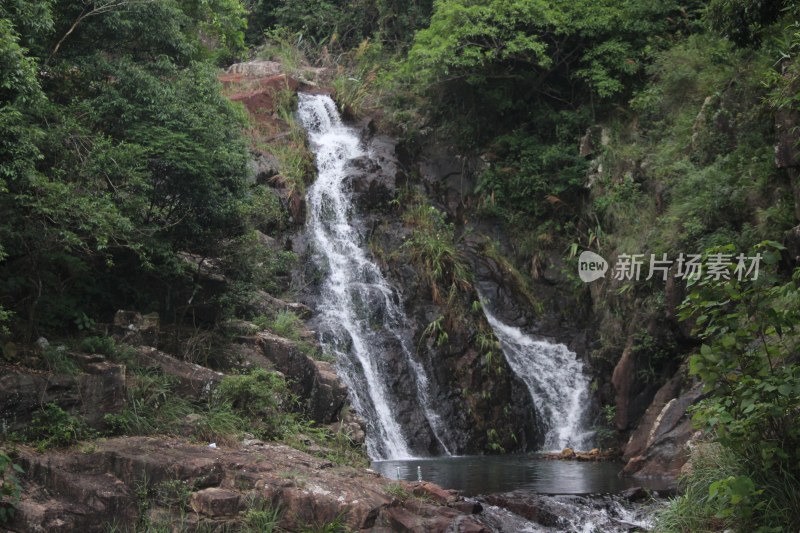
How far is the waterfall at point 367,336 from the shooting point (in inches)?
605

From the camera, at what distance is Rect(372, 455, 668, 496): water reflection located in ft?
36.3

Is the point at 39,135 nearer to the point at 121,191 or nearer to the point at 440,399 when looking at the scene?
the point at 121,191

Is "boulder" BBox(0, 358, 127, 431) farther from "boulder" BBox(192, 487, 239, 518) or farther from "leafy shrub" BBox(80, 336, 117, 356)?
"boulder" BBox(192, 487, 239, 518)

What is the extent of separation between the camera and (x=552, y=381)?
17.0 m

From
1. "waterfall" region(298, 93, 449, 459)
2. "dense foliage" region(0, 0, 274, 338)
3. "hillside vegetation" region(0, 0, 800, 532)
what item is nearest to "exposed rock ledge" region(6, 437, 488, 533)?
"dense foliage" region(0, 0, 274, 338)

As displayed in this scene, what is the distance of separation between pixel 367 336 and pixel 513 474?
17.0ft

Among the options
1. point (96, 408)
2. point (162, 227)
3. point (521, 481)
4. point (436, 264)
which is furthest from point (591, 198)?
point (96, 408)

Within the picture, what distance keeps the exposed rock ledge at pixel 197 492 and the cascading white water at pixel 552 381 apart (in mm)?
8196

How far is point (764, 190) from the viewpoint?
40.8ft

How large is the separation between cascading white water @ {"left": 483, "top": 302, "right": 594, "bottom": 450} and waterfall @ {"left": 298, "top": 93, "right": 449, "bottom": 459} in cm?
231

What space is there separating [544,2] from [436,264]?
7.62 meters

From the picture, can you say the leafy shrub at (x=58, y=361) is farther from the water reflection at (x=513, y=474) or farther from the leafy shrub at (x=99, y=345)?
the water reflection at (x=513, y=474)

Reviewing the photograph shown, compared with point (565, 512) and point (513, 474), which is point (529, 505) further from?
point (513, 474)

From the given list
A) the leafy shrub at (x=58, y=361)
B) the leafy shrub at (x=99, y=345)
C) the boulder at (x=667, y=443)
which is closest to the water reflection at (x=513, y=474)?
the boulder at (x=667, y=443)
